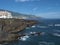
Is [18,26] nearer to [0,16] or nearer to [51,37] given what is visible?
[0,16]

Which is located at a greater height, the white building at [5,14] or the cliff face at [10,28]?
the white building at [5,14]

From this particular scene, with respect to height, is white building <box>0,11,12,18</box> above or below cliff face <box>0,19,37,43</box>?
above

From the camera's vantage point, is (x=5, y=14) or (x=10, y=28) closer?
(x=5, y=14)

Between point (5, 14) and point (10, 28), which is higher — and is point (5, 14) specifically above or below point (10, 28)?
above

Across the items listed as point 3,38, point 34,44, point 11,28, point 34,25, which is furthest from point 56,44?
point 34,25

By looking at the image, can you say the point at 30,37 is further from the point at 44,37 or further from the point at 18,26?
the point at 18,26

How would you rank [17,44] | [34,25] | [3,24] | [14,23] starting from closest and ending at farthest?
[17,44], [3,24], [14,23], [34,25]

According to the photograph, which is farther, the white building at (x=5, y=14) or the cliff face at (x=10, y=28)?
the white building at (x=5, y=14)

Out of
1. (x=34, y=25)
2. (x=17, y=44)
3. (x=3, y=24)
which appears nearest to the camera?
(x=17, y=44)

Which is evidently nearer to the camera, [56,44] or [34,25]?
[56,44]

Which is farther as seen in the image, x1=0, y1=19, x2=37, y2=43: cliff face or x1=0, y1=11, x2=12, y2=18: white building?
x1=0, y1=11, x2=12, y2=18: white building

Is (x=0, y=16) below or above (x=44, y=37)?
above
